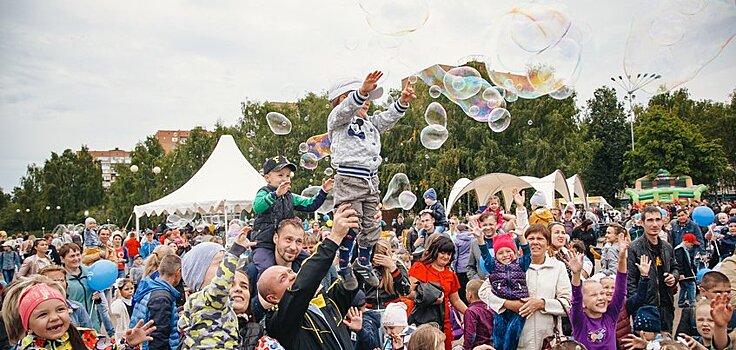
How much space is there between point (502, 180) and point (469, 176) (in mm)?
16168

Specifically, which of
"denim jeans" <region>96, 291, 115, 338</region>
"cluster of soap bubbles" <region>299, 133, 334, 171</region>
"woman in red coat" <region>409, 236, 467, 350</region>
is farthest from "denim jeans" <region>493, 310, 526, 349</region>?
"denim jeans" <region>96, 291, 115, 338</region>

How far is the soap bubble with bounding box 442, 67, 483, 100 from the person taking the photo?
10.2m

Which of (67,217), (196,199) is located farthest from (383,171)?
(67,217)

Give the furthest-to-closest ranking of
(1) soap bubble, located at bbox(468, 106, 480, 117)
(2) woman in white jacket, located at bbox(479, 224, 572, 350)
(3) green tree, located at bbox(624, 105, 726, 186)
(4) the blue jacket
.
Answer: (3) green tree, located at bbox(624, 105, 726, 186), (1) soap bubble, located at bbox(468, 106, 480, 117), (2) woman in white jacket, located at bbox(479, 224, 572, 350), (4) the blue jacket

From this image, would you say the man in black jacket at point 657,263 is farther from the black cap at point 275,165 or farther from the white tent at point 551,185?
the white tent at point 551,185

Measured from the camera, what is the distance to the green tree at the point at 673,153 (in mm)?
57094

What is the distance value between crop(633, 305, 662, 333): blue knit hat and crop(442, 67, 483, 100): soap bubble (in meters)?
5.27

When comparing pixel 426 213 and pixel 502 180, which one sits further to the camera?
pixel 502 180

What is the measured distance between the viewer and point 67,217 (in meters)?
74.8

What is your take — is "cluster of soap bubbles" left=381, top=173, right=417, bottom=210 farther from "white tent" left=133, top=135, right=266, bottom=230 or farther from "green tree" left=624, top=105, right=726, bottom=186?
"green tree" left=624, top=105, right=726, bottom=186

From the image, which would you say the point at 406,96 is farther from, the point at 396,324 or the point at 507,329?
the point at 507,329

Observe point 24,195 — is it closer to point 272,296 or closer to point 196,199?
point 196,199

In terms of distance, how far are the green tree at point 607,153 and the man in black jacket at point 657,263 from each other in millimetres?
57969

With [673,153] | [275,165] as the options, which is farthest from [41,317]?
[673,153]
